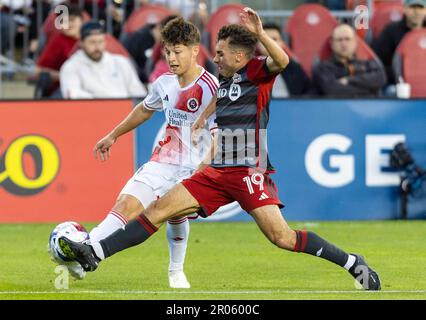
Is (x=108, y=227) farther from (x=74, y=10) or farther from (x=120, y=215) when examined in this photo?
(x=74, y=10)

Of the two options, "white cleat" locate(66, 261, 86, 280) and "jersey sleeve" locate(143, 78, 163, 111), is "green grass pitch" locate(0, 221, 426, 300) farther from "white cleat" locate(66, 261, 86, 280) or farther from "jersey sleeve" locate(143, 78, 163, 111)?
"jersey sleeve" locate(143, 78, 163, 111)

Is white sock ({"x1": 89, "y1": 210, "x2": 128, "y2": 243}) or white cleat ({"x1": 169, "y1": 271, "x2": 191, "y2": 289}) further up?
white sock ({"x1": 89, "y1": 210, "x2": 128, "y2": 243})

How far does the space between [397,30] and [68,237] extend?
933cm

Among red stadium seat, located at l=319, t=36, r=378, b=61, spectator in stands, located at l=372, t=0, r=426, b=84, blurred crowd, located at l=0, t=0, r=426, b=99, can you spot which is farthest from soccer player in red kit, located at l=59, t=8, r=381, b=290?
spectator in stands, located at l=372, t=0, r=426, b=84

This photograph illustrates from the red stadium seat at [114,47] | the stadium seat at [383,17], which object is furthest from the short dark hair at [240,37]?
the stadium seat at [383,17]

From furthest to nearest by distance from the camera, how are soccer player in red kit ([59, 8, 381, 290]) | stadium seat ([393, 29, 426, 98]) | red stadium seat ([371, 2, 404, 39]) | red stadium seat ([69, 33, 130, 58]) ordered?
1. red stadium seat ([371, 2, 404, 39])
2. red stadium seat ([69, 33, 130, 58])
3. stadium seat ([393, 29, 426, 98])
4. soccer player in red kit ([59, 8, 381, 290])

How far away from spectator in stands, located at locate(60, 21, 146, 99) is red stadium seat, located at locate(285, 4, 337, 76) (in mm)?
2988

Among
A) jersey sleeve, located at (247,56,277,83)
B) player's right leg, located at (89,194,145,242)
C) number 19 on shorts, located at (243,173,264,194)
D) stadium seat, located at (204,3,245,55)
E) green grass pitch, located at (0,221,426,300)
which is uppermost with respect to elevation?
stadium seat, located at (204,3,245,55)

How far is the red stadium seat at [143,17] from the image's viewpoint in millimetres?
17969

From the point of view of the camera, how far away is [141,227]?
Answer: 905 centimetres

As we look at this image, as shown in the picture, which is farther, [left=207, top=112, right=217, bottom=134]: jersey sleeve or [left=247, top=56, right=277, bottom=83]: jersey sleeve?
[left=207, top=112, right=217, bottom=134]: jersey sleeve

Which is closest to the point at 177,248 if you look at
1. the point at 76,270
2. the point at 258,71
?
the point at 76,270

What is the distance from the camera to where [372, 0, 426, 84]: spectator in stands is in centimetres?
1714

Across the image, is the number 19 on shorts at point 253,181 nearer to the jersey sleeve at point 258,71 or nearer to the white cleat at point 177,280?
the jersey sleeve at point 258,71
